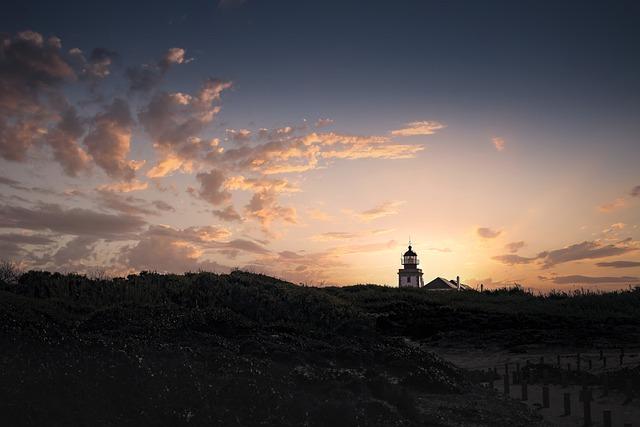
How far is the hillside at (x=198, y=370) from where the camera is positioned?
1047cm

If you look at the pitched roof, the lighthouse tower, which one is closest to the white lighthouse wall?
the lighthouse tower

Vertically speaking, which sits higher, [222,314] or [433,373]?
[222,314]

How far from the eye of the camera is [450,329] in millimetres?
35812

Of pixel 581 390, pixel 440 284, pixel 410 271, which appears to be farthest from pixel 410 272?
pixel 581 390

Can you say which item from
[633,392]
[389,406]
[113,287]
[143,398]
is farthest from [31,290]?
[633,392]

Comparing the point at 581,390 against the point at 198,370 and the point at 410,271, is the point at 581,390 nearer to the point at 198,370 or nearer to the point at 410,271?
the point at 198,370

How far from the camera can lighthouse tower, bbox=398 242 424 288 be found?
90.9m

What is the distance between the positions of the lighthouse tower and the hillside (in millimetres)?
64073

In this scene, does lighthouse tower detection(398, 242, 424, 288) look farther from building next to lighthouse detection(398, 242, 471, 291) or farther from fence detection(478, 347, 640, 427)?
fence detection(478, 347, 640, 427)

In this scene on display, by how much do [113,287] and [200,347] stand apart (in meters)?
15.0

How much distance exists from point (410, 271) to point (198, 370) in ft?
267

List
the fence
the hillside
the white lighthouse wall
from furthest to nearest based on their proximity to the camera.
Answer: the white lighthouse wall, the fence, the hillside

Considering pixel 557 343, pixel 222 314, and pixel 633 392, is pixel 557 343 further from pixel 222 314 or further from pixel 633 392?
pixel 222 314

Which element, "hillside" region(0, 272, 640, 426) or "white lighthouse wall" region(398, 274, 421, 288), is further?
"white lighthouse wall" region(398, 274, 421, 288)
